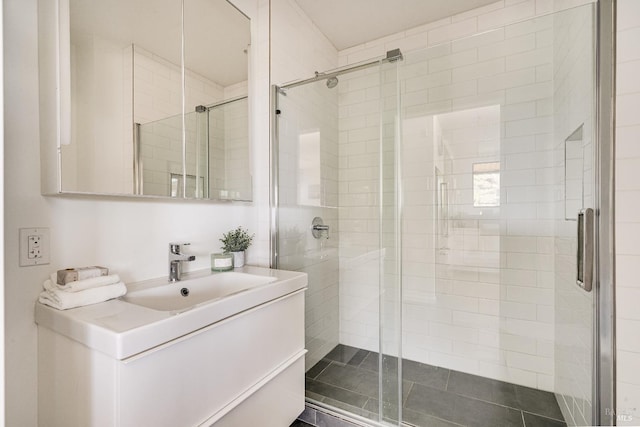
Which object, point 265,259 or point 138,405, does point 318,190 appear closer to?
point 265,259

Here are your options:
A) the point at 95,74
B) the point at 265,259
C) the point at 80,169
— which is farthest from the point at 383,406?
the point at 95,74

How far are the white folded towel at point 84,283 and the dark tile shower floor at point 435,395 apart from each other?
1274 mm

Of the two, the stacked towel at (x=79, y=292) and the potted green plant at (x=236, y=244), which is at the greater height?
the potted green plant at (x=236, y=244)

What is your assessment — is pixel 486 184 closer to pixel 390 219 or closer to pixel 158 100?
pixel 390 219

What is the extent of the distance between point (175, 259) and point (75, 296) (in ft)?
1.45

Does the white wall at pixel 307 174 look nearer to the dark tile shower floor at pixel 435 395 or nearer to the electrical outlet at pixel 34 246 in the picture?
the dark tile shower floor at pixel 435 395

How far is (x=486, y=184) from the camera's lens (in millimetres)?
1954

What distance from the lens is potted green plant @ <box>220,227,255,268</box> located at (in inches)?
63.7

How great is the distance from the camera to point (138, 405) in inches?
30.0

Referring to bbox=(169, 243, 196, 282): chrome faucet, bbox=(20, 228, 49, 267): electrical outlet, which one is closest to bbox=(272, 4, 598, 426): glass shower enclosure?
bbox=(169, 243, 196, 282): chrome faucet

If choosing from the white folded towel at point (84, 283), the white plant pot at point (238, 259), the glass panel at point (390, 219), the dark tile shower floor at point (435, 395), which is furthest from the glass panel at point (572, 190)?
the white folded towel at point (84, 283)

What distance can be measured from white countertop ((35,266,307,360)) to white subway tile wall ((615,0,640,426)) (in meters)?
1.41

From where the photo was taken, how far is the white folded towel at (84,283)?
90 cm

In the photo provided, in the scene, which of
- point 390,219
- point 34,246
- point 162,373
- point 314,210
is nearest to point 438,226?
point 390,219
